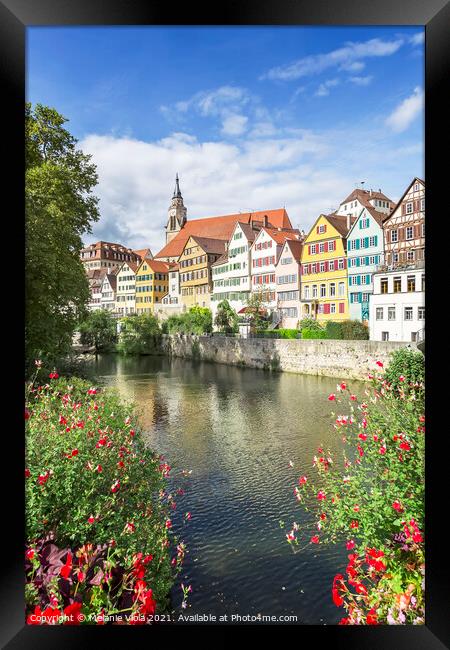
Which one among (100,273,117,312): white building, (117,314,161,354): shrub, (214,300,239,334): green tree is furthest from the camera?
(214,300,239,334): green tree

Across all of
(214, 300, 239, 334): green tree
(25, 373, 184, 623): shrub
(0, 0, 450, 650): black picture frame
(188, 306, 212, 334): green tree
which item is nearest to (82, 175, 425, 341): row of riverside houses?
(0, 0, 450, 650): black picture frame

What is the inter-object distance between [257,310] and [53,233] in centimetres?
514

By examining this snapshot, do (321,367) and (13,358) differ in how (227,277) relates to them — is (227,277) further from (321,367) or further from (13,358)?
(13,358)

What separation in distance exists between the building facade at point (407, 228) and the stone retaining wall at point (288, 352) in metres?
0.84

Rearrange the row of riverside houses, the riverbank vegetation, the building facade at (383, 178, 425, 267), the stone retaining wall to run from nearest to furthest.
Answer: the riverbank vegetation < the building facade at (383, 178, 425, 267) < the row of riverside houses < the stone retaining wall

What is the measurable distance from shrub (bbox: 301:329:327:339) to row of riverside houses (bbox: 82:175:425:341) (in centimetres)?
26

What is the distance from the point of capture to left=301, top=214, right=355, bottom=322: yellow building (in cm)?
453

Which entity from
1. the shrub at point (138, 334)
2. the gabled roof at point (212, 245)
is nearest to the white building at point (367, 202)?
the gabled roof at point (212, 245)

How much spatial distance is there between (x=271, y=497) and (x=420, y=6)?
158 inches

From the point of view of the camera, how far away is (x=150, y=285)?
570cm

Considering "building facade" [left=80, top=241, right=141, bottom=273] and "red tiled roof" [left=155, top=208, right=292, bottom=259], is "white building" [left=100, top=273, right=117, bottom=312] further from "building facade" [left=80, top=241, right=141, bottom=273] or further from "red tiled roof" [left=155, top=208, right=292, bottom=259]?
"red tiled roof" [left=155, top=208, right=292, bottom=259]

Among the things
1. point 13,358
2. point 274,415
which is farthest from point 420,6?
point 274,415

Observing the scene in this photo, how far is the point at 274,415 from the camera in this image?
273 inches

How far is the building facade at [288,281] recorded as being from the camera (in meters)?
6.54
